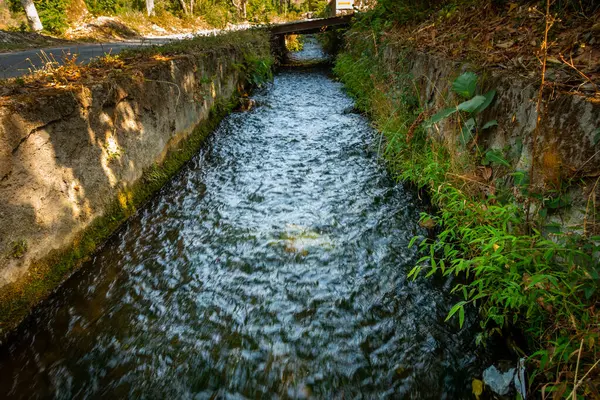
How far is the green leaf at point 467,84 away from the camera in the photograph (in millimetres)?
3246

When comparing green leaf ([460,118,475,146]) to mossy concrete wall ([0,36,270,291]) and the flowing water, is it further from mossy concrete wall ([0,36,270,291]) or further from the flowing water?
mossy concrete wall ([0,36,270,291])

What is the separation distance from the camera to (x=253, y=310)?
274 centimetres

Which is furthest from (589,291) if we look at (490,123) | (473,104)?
(473,104)

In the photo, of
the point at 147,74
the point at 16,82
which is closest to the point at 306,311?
the point at 16,82

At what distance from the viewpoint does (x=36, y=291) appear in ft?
9.00

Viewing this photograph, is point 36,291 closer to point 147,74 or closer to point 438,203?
point 147,74

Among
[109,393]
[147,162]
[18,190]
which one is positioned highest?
[18,190]

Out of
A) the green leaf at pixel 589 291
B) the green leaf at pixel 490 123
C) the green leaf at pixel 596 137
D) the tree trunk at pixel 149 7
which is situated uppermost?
the tree trunk at pixel 149 7

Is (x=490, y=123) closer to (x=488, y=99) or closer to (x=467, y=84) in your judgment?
(x=488, y=99)

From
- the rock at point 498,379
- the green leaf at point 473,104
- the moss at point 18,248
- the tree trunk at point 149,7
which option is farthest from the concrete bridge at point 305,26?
the rock at point 498,379

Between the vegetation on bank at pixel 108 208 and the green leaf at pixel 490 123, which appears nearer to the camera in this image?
the vegetation on bank at pixel 108 208

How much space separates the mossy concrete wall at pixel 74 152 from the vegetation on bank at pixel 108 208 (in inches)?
1.4

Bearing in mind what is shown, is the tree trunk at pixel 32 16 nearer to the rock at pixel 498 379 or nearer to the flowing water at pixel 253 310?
the flowing water at pixel 253 310

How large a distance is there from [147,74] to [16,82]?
1559 millimetres
